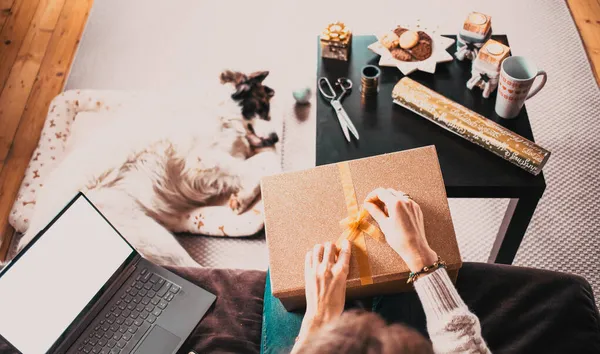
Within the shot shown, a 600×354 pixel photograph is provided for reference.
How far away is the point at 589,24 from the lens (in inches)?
83.1

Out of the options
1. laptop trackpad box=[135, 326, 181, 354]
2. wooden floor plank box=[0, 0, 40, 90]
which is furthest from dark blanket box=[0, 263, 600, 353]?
wooden floor plank box=[0, 0, 40, 90]

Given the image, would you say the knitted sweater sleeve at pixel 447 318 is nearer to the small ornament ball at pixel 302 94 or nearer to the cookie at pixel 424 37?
the cookie at pixel 424 37

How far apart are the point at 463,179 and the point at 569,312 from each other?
36 centimetres

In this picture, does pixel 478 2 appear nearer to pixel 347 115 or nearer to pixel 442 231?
pixel 347 115

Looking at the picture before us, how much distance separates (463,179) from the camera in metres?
1.23

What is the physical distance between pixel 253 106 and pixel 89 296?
90 centimetres

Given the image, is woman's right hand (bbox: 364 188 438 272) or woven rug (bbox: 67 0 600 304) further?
woven rug (bbox: 67 0 600 304)

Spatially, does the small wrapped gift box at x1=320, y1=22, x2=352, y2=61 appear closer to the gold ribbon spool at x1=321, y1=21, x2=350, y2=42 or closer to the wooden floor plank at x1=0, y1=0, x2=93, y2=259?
the gold ribbon spool at x1=321, y1=21, x2=350, y2=42

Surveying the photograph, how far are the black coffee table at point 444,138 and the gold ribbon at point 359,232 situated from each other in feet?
0.92

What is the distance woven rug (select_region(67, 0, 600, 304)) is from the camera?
1654 millimetres

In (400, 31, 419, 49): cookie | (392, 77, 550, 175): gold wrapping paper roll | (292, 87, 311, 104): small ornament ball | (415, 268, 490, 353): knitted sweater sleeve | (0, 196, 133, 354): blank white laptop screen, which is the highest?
(400, 31, 419, 49): cookie

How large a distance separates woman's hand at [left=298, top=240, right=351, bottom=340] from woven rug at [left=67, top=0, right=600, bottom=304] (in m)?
0.67

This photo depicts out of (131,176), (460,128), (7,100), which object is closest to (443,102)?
(460,128)

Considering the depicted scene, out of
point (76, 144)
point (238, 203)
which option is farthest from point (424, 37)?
point (76, 144)
